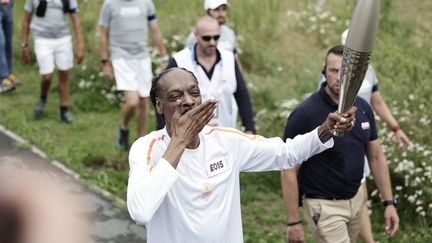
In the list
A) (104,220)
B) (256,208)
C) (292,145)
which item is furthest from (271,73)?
(292,145)

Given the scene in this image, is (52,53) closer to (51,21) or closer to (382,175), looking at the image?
(51,21)

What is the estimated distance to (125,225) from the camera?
7488mm

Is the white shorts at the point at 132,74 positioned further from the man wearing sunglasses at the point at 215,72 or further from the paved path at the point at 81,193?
the man wearing sunglasses at the point at 215,72

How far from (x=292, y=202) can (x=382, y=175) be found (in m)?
0.72

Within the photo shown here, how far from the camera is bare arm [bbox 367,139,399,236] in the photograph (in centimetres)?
578

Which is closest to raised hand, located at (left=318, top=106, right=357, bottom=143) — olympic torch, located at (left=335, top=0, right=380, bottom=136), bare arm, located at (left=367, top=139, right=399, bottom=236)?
olympic torch, located at (left=335, top=0, right=380, bottom=136)

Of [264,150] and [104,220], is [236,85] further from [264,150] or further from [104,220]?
[264,150]

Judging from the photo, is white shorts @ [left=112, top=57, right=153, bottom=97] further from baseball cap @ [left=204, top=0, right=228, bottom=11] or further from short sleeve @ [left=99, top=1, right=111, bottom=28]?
baseball cap @ [left=204, top=0, right=228, bottom=11]

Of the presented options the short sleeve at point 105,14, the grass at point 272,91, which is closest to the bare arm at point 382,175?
the grass at point 272,91

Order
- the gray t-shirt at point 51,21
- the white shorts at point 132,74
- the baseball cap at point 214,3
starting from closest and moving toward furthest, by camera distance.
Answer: the baseball cap at point 214,3 → the white shorts at point 132,74 → the gray t-shirt at point 51,21

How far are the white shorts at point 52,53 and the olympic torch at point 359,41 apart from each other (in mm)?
6528

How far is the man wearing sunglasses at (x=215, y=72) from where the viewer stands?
6980 mm

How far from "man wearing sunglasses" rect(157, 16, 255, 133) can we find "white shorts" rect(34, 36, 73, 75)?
3034 mm

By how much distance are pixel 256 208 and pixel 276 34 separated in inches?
178
